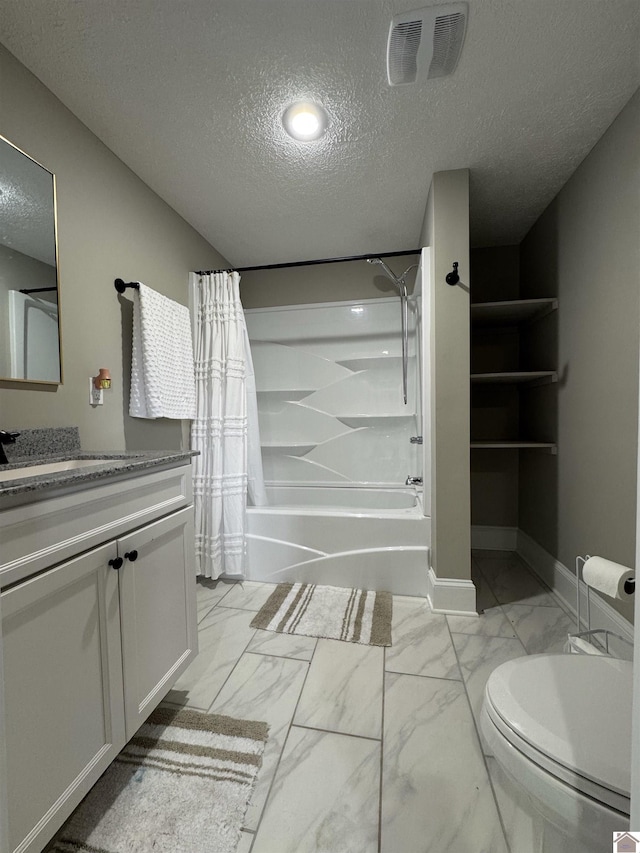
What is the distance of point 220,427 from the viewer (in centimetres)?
215

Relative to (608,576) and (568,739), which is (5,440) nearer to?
(568,739)

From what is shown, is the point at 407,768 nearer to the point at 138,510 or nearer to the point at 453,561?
the point at 453,561

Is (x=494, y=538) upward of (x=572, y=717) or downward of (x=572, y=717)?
downward

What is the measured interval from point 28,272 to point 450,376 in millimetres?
1875

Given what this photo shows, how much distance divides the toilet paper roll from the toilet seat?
29 centimetres

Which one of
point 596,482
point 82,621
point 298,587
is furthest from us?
point 298,587

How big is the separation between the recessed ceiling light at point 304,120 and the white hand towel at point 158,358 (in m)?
1.00

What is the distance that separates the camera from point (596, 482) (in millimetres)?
1575

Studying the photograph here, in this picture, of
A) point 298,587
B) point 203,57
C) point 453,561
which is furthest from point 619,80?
point 298,587

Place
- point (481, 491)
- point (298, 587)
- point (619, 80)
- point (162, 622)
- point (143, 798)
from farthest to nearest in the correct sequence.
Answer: point (481, 491) < point (298, 587) < point (619, 80) < point (162, 622) < point (143, 798)

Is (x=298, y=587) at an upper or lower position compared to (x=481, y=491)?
Answer: lower

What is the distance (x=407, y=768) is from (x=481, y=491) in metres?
2.00

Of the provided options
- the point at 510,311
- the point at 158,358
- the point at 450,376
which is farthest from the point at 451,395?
the point at 158,358

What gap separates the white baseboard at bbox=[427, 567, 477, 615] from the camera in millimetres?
1747
